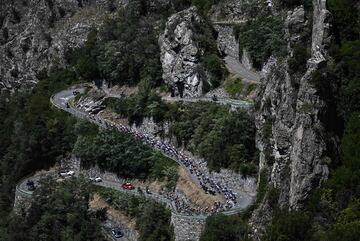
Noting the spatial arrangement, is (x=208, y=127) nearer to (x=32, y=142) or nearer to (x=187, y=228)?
(x=187, y=228)

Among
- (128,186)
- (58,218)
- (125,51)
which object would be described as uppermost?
(125,51)

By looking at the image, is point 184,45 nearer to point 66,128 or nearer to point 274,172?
point 66,128

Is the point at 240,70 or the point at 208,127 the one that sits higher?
the point at 240,70

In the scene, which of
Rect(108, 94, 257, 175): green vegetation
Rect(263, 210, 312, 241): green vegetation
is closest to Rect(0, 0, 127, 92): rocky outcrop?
Rect(108, 94, 257, 175): green vegetation

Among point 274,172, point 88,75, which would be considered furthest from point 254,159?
point 88,75

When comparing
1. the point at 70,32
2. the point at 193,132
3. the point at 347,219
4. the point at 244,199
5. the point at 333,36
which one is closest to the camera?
the point at 347,219

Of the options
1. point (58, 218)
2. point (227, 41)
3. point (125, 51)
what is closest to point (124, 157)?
point (58, 218)
